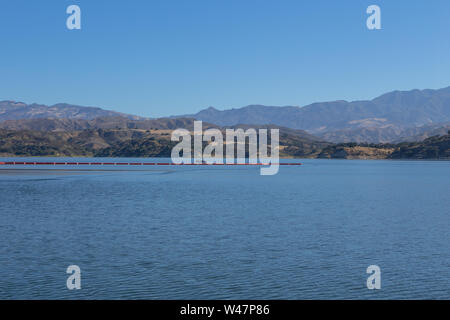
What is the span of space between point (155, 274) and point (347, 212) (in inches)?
A: 2304

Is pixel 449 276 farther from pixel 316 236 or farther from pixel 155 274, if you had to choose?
pixel 155 274

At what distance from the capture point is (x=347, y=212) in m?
94.4

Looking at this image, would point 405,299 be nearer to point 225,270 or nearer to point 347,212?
point 225,270

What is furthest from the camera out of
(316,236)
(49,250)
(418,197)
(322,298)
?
(418,197)

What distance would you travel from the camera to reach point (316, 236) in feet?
212

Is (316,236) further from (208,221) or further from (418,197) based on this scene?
(418,197)

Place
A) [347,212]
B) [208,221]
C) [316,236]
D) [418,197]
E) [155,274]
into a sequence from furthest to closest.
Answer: [418,197] < [347,212] < [208,221] < [316,236] < [155,274]

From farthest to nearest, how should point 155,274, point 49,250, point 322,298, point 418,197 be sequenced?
point 418,197 < point 49,250 < point 155,274 < point 322,298

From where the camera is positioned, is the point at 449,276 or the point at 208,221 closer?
the point at 449,276
